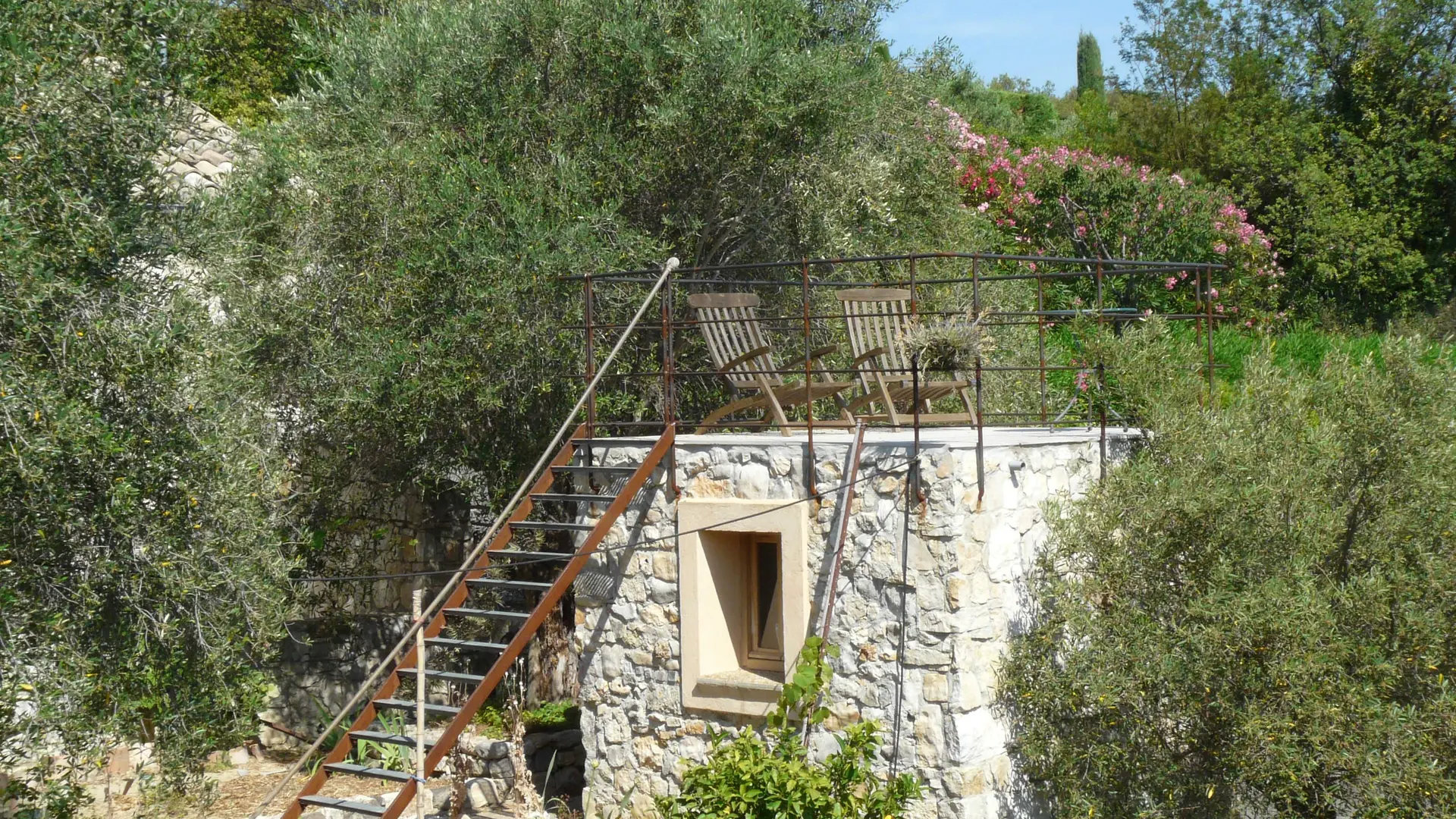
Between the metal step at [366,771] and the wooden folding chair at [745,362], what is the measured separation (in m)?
2.76

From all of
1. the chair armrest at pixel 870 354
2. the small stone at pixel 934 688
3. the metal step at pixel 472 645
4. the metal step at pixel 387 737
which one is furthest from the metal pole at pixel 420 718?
the chair armrest at pixel 870 354

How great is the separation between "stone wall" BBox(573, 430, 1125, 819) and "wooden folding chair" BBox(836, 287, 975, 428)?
0.65 m

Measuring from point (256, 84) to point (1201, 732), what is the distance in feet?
62.0

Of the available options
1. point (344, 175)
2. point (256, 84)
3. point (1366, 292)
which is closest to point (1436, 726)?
point (344, 175)

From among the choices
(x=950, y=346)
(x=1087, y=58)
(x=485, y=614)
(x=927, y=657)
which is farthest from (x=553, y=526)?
(x=1087, y=58)

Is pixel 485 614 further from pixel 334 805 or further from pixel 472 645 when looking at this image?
pixel 334 805

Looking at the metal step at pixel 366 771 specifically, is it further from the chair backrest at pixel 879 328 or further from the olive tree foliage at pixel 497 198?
the chair backrest at pixel 879 328

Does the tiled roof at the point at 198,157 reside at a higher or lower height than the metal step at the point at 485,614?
higher

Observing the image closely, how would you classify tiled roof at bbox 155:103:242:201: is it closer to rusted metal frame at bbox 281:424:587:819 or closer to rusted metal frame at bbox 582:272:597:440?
rusted metal frame at bbox 582:272:597:440

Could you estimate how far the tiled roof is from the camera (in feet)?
25.0

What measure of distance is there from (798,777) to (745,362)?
9.39 ft

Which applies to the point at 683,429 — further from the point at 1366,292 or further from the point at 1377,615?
the point at 1366,292

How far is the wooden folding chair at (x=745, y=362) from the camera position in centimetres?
783

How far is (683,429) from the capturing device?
10672mm
